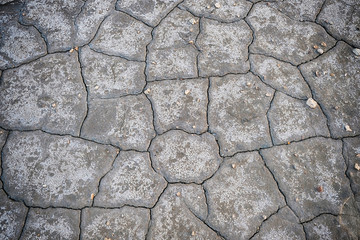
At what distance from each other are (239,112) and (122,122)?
929 millimetres

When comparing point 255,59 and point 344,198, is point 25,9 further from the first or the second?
point 344,198

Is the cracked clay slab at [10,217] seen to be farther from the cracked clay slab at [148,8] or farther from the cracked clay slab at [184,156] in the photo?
the cracked clay slab at [148,8]

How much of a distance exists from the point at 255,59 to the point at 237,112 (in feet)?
1.78

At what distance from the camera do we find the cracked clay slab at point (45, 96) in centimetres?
224

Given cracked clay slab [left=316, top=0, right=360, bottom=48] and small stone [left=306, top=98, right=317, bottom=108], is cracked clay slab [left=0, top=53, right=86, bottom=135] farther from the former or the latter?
cracked clay slab [left=316, top=0, right=360, bottom=48]

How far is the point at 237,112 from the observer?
7.47 feet

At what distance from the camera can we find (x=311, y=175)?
2.06 m

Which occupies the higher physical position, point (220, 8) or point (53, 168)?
point (220, 8)

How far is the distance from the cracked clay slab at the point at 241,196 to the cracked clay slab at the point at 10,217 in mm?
1270

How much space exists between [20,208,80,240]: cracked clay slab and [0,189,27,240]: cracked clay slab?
5cm

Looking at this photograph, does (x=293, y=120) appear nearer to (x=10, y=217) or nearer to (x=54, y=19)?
(x=10, y=217)

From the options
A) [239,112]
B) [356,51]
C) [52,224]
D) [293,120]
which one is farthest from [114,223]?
[356,51]

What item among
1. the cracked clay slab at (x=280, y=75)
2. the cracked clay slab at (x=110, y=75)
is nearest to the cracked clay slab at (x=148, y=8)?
the cracked clay slab at (x=110, y=75)

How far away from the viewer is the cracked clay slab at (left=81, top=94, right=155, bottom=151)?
2174mm
